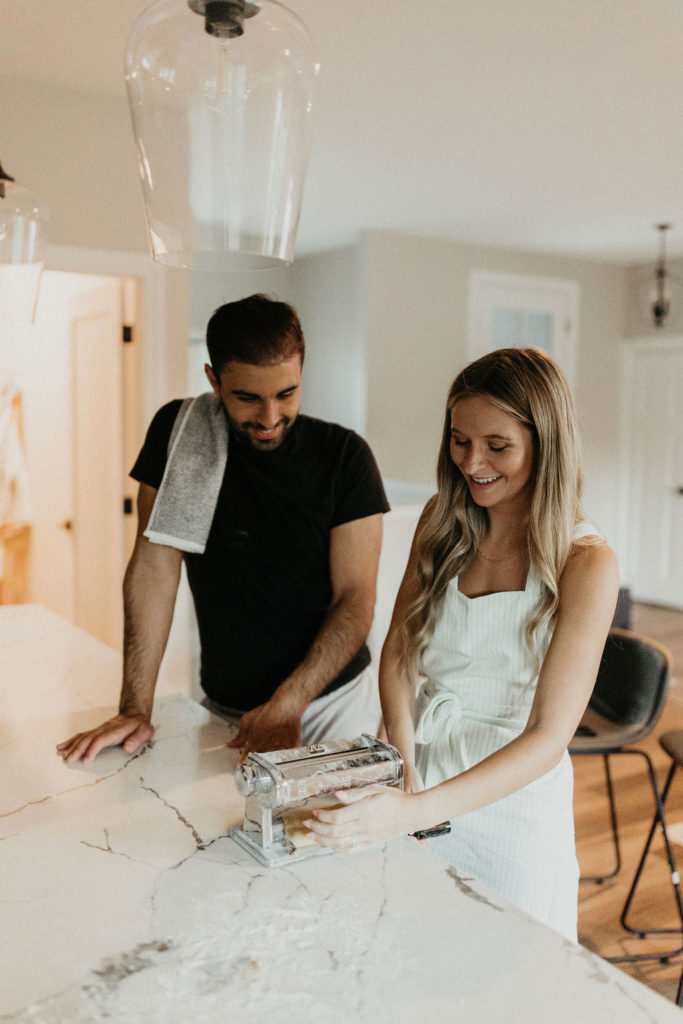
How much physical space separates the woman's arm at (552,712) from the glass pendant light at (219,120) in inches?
24.9

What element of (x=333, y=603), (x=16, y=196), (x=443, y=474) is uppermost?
(x=16, y=196)

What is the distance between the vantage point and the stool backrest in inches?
94.9

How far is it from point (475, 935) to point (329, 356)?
6.10 meters

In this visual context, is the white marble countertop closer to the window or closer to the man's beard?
the man's beard

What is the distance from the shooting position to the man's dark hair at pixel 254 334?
1595 millimetres

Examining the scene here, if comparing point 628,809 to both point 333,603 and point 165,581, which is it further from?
point 165,581

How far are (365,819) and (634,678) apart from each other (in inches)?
66.5

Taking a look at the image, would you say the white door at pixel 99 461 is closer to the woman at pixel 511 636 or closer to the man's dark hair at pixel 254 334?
the man's dark hair at pixel 254 334

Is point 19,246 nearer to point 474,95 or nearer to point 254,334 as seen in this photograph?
point 254,334

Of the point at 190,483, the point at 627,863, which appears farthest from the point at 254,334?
the point at 627,863

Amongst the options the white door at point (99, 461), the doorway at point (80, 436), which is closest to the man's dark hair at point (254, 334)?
the doorway at point (80, 436)

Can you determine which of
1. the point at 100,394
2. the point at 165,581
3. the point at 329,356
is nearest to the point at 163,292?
the point at 100,394

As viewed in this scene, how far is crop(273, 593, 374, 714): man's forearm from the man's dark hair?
0.50 meters

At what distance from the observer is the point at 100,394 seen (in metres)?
3.85
